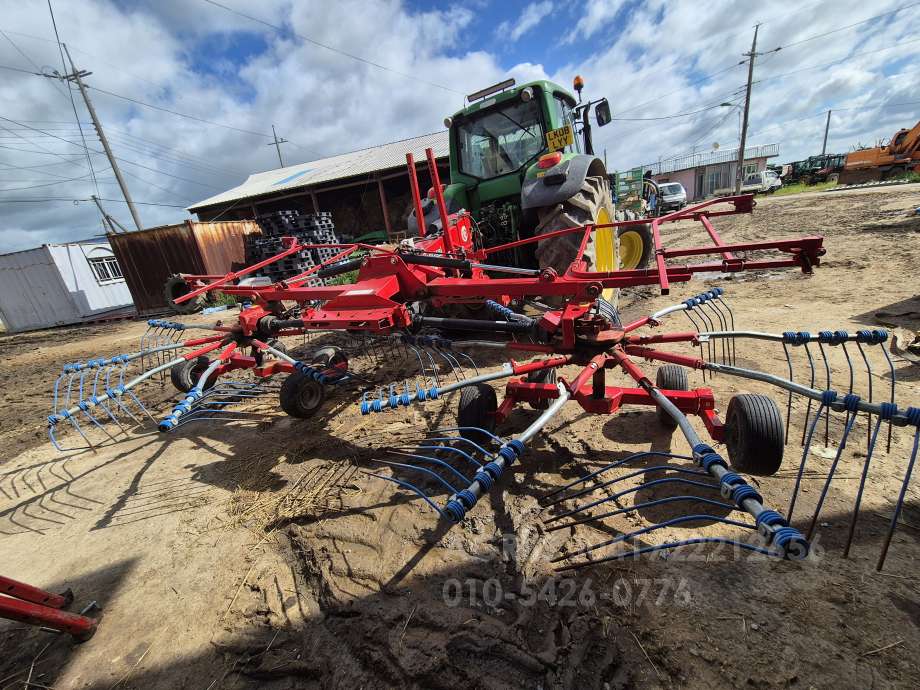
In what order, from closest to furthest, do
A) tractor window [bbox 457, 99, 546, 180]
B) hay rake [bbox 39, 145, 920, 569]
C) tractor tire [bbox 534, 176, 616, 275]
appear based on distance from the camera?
1. hay rake [bbox 39, 145, 920, 569]
2. tractor tire [bbox 534, 176, 616, 275]
3. tractor window [bbox 457, 99, 546, 180]

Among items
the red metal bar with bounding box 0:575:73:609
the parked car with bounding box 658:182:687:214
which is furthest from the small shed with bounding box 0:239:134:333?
the parked car with bounding box 658:182:687:214

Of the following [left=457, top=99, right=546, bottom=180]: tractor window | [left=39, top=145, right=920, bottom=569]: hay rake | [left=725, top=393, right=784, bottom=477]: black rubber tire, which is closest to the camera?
[left=39, top=145, right=920, bottom=569]: hay rake

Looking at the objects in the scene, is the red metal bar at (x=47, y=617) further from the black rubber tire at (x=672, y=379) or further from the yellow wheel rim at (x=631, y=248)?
the yellow wheel rim at (x=631, y=248)

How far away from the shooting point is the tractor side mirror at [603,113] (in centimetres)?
513

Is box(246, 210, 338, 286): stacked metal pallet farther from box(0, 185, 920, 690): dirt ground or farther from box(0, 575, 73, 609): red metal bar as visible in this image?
box(0, 575, 73, 609): red metal bar

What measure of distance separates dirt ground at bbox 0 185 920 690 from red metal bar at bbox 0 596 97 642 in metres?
0.06

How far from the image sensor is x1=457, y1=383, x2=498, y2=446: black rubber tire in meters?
2.42

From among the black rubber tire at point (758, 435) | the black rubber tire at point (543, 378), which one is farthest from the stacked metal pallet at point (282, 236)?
the black rubber tire at point (758, 435)

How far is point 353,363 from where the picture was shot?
471 centimetres

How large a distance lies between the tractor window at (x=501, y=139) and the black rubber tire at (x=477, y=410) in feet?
10.7

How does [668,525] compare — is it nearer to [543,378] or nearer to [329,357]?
[543,378]

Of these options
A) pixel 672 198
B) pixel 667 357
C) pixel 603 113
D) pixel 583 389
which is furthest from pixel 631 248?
pixel 672 198

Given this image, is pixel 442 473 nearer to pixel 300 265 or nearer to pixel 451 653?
pixel 451 653

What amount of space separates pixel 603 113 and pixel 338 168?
16.0 meters
